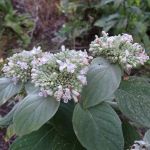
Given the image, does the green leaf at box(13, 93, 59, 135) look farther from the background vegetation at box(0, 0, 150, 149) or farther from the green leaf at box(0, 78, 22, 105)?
the background vegetation at box(0, 0, 150, 149)

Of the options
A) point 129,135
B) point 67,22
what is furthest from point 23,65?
point 67,22

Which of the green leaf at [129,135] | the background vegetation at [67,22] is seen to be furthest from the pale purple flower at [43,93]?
the background vegetation at [67,22]

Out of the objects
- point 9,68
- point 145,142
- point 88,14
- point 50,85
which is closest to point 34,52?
point 9,68

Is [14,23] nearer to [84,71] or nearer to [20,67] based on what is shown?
[20,67]

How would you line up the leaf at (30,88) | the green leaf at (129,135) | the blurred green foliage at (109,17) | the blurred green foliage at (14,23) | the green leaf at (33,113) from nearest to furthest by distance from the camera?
the green leaf at (33,113) < the leaf at (30,88) < the green leaf at (129,135) < the blurred green foliage at (109,17) < the blurred green foliage at (14,23)

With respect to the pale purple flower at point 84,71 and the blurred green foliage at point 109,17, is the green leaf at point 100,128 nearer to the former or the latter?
the pale purple flower at point 84,71

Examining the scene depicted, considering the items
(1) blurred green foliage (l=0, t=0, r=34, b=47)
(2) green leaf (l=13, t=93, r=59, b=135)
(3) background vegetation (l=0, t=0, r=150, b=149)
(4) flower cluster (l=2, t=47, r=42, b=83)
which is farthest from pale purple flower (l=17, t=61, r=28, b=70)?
(1) blurred green foliage (l=0, t=0, r=34, b=47)
